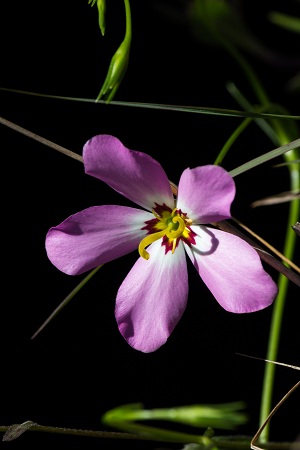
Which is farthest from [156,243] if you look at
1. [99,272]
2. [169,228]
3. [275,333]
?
[99,272]

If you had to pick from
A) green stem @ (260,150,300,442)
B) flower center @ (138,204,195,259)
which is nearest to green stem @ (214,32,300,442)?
green stem @ (260,150,300,442)

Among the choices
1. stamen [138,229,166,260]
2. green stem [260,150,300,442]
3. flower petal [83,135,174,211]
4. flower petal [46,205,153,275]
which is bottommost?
green stem [260,150,300,442]

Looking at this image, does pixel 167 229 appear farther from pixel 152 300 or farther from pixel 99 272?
pixel 99 272

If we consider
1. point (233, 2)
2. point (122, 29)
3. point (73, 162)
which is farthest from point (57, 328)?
point (233, 2)

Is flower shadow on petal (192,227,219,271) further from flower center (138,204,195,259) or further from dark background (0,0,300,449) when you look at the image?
dark background (0,0,300,449)

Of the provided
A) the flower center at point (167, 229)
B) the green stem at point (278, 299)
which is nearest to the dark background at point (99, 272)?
the green stem at point (278, 299)

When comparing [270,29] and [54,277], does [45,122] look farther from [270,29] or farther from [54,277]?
[270,29]
